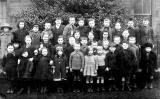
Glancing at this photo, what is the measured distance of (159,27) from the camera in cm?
1681

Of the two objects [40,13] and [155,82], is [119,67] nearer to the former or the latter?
[155,82]

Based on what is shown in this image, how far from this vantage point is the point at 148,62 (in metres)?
13.4

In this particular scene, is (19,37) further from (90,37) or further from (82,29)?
(90,37)

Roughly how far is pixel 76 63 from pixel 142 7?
5537mm

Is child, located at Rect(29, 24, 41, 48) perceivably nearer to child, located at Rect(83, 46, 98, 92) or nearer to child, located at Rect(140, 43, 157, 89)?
child, located at Rect(83, 46, 98, 92)

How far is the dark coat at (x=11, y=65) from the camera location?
13094mm

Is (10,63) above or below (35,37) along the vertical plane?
below

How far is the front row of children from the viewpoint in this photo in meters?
13.0

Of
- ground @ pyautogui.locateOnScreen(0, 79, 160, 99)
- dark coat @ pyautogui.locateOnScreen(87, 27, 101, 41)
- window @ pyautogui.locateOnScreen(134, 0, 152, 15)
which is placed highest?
window @ pyautogui.locateOnScreen(134, 0, 152, 15)

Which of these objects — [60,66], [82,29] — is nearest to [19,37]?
[60,66]

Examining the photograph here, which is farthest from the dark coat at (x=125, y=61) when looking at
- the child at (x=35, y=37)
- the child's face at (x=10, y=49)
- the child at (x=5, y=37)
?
the child at (x=5, y=37)

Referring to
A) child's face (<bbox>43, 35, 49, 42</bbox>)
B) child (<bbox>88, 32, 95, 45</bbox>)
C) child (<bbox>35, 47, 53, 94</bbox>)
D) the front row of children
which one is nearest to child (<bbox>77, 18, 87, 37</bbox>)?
child (<bbox>88, 32, 95, 45</bbox>)

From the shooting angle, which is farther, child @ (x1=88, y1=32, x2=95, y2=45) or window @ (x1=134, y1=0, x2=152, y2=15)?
window @ (x1=134, y1=0, x2=152, y2=15)

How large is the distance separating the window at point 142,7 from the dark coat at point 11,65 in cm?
622
